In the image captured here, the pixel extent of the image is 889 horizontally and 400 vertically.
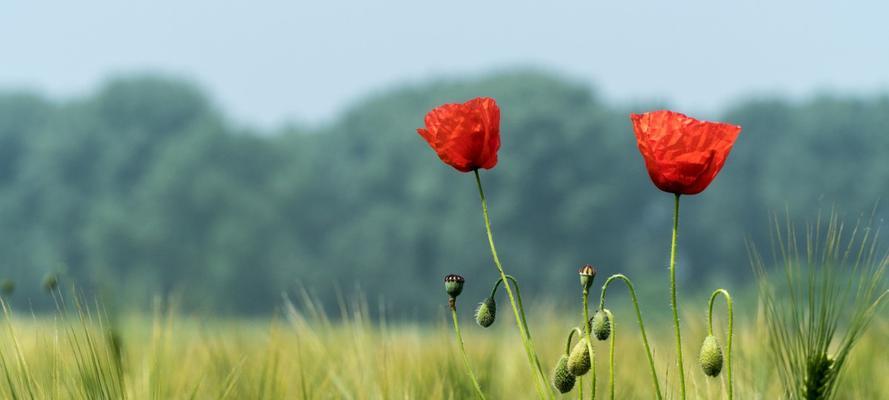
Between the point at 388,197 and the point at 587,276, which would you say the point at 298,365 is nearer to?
the point at 587,276

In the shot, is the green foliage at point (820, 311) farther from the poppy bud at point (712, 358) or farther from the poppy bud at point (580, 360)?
the poppy bud at point (580, 360)

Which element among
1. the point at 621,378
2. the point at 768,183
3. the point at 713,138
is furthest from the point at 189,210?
the point at 713,138

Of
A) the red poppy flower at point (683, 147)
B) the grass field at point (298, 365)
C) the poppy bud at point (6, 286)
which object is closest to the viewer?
the red poppy flower at point (683, 147)

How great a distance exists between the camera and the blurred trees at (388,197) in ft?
60.4

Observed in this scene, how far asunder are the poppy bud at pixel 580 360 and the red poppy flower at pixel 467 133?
12.0 inches

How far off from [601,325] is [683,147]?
281 mm

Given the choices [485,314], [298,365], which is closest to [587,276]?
[485,314]

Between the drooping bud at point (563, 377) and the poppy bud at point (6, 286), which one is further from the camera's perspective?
the poppy bud at point (6, 286)

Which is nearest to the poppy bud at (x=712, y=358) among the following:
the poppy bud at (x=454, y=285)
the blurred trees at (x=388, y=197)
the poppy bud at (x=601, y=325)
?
the poppy bud at (x=601, y=325)

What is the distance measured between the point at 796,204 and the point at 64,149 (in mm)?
14479

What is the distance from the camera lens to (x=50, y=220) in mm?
19781

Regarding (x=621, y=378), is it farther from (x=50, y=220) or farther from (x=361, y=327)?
(x=50, y=220)

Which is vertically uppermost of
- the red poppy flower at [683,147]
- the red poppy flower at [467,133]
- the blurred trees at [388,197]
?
the red poppy flower at [467,133]

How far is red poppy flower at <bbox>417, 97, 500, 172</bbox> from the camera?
1521mm
